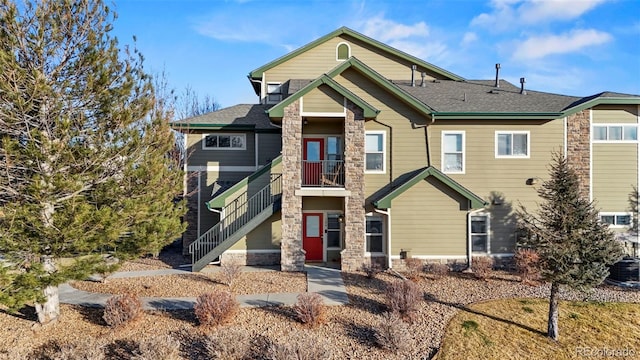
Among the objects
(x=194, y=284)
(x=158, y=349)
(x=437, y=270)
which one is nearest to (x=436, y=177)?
(x=437, y=270)

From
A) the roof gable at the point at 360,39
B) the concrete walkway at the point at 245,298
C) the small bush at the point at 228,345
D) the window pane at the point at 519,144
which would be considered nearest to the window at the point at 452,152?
the window pane at the point at 519,144

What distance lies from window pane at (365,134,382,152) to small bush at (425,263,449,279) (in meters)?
4.69

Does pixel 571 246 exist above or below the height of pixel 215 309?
above

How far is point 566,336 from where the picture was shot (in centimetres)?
761

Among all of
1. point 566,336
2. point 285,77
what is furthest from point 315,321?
point 285,77

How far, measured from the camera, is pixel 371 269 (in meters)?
11.4

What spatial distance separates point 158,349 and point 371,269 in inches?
285

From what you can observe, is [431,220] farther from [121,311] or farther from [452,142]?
[121,311]

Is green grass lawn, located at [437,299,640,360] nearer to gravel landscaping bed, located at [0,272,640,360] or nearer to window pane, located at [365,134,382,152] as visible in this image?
gravel landscaping bed, located at [0,272,640,360]

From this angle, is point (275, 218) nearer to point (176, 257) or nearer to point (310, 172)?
point (310, 172)

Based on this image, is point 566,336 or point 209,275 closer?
point 566,336

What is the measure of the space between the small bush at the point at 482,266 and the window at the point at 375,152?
15.2 ft

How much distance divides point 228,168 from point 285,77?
5.45 meters

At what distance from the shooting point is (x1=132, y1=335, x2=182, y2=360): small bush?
19.6ft
